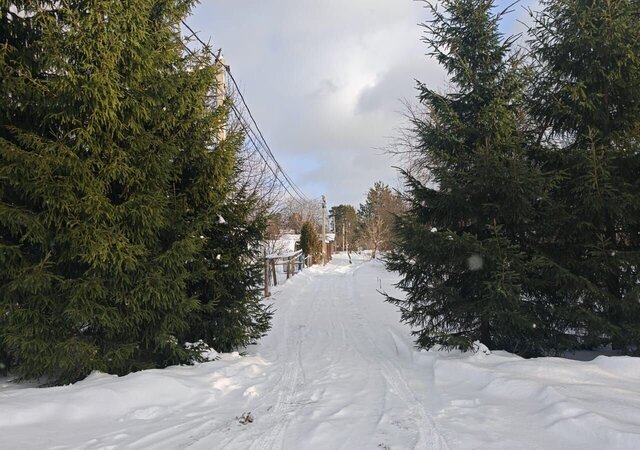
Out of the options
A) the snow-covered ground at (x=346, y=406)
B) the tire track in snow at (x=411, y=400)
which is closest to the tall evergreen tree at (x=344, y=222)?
the tire track in snow at (x=411, y=400)

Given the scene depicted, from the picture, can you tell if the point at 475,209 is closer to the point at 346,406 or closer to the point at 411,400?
the point at 411,400

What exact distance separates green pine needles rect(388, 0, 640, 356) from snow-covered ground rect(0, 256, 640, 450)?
0.83 metres

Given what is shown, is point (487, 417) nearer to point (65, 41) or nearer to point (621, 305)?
point (621, 305)

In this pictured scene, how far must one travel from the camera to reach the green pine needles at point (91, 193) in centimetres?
459

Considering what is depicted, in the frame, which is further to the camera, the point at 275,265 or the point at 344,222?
the point at 344,222

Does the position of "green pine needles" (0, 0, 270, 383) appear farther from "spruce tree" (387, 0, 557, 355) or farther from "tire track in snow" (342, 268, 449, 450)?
"spruce tree" (387, 0, 557, 355)

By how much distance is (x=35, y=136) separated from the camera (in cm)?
458

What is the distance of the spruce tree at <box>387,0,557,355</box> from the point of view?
18.3 ft

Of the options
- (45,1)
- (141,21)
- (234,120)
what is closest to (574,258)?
(141,21)

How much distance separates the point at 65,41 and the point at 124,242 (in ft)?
7.82

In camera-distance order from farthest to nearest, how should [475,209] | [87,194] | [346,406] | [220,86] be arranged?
[220,86] < [475,209] < [87,194] < [346,406]

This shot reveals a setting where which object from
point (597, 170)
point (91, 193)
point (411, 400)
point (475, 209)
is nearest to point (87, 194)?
point (91, 193)

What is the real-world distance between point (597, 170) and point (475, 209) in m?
1.61

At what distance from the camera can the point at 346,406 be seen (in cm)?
432
